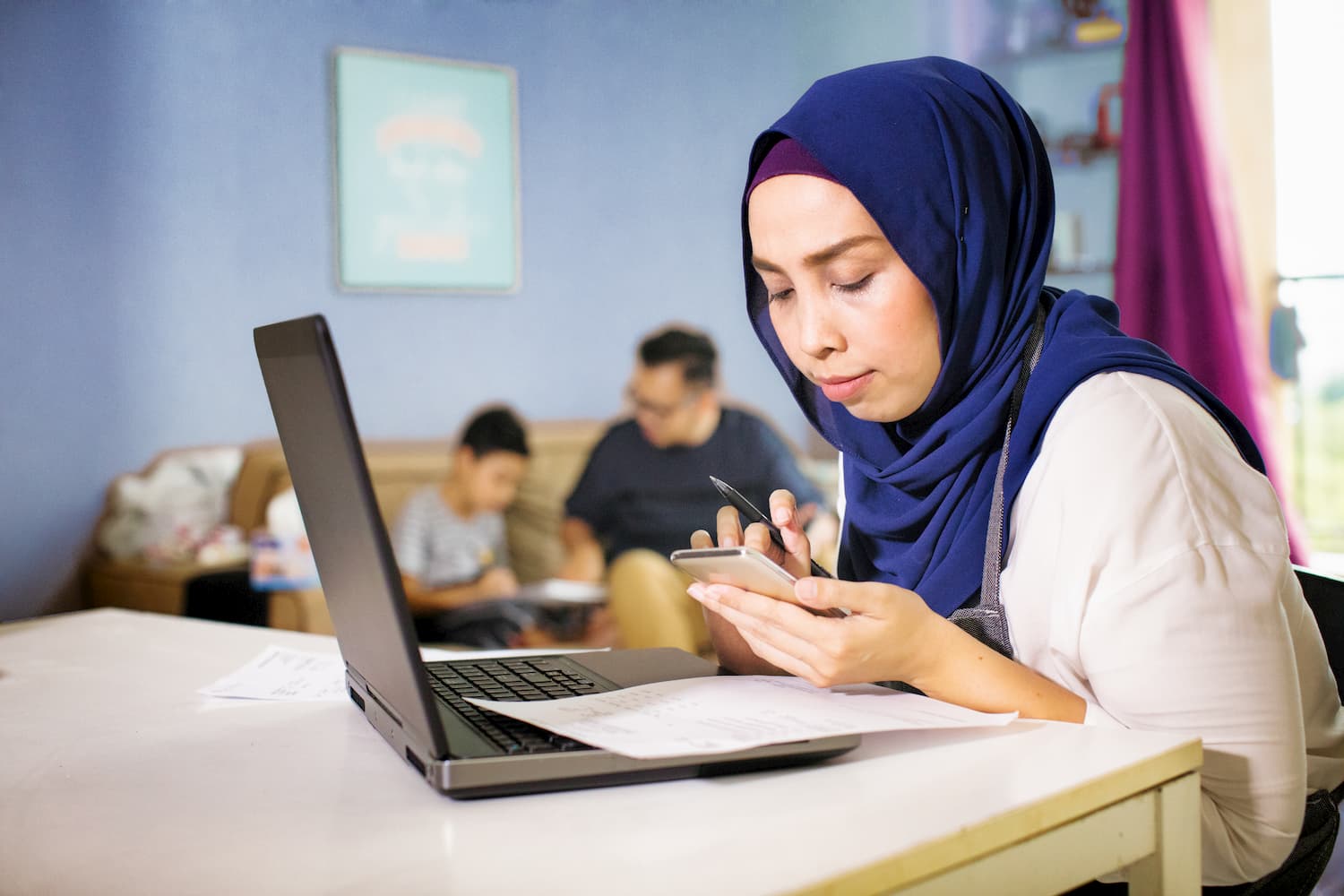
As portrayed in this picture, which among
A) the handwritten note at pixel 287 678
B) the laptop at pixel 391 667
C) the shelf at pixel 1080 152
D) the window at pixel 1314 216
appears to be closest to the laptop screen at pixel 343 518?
the laptop at pixel 391 667

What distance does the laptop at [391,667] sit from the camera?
61 centimetres

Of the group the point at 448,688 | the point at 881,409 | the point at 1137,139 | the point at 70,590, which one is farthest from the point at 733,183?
the point at 448,688

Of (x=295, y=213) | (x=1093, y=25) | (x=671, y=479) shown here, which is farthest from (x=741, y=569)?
(x=1093, y=25)

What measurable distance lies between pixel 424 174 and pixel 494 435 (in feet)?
3.04

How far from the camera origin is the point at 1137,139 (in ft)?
12.6

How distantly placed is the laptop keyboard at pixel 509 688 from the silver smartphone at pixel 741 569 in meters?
0.12

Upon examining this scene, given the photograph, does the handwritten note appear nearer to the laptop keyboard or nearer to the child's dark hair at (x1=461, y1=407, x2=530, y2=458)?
the laptop keyboard

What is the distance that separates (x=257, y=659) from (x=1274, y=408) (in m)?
3.71

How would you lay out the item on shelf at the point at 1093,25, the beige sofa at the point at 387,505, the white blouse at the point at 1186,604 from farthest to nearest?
1. the item on shelf at the point at 1093,25
2. the beige sofa at the point at 387,505
3. the white blouse at the point at 1186,604

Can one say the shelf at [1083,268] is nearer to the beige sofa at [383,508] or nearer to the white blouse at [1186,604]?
the beige sofa at [383,508]

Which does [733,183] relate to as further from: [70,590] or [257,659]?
[257,659]

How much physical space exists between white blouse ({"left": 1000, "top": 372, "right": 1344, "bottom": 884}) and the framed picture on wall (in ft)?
10.2

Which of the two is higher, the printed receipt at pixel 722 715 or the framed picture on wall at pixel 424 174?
the framed picture on wall at pixel 424 174

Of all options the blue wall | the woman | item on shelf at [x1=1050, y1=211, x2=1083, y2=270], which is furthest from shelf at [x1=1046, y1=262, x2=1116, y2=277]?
the woman
